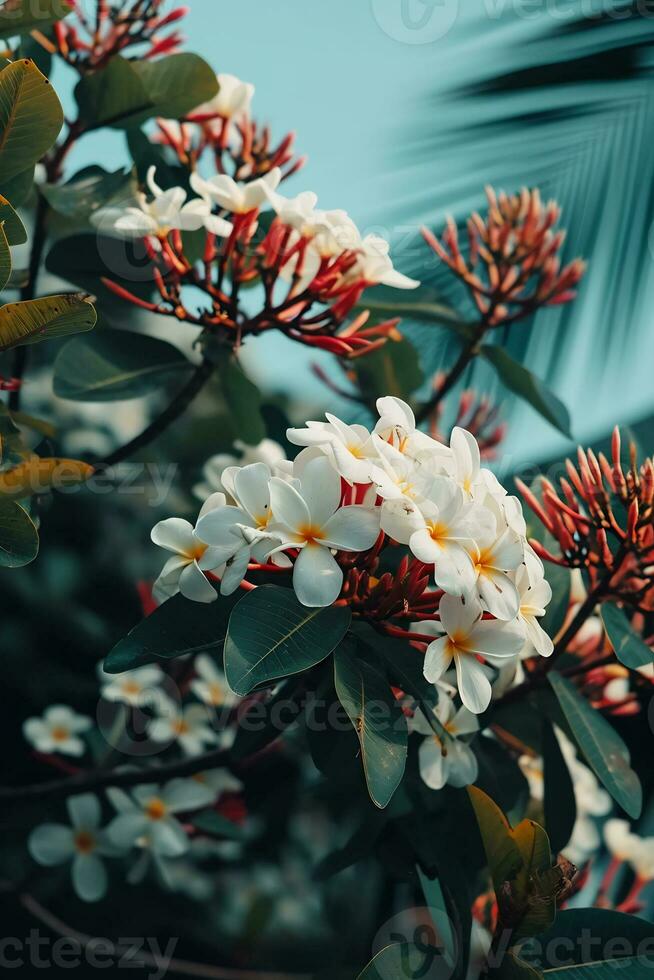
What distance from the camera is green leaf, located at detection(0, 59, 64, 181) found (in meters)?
1.04

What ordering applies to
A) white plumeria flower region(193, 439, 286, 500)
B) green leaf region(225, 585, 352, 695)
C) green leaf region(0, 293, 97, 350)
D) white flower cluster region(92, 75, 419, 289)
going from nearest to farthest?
green leaf region(225, 585, 352, 695), green leaf region(0, 293, 97, 350), white flower cluster region(92, 75, 419, 289), white plumeria flower region(193, 439, 286, 500)

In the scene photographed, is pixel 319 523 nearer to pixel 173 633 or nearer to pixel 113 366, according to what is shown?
pixel 173 633

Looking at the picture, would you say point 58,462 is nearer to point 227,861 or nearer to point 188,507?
point 188,507

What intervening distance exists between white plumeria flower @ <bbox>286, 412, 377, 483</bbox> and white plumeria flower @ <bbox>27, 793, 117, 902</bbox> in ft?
3.22

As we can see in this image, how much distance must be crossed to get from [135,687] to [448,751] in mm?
738

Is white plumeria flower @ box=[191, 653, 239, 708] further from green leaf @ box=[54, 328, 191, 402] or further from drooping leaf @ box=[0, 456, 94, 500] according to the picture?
drooping leaf @ box=[0, 456, 94, 500]

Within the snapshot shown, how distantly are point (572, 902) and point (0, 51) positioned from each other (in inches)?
62.7

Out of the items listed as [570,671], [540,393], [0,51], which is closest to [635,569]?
[570,671]

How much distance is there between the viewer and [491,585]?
93cm

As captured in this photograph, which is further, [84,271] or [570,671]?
[84,271]

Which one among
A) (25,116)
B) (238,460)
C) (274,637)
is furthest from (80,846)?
(25,116)

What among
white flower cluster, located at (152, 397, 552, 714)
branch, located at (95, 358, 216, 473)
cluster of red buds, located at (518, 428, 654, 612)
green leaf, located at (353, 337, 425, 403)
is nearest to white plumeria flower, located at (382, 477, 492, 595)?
white flower cluster, located at (152, 397, 552, 714)

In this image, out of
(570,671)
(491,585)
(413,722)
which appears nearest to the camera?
(491,585)

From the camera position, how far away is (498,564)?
0.95 meters
